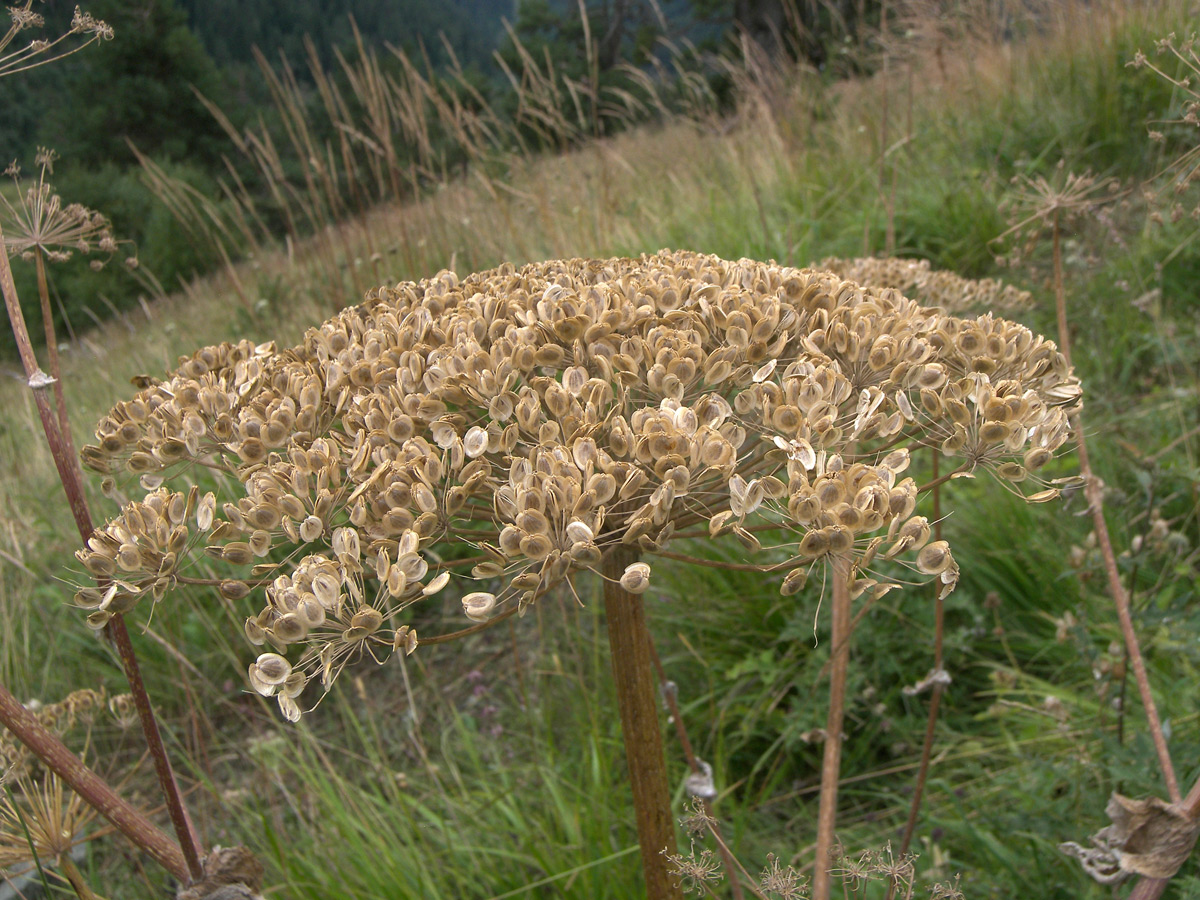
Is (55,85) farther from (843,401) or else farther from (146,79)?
(843,401)

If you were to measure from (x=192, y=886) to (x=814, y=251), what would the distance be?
5.07 meters

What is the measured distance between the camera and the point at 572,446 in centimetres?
112

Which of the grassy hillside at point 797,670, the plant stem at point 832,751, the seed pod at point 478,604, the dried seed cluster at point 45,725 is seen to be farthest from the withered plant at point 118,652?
the plant stem at point 832,751

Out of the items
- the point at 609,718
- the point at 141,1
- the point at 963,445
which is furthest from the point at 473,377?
the point at 141,1

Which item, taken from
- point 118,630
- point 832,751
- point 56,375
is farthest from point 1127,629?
point 56,375

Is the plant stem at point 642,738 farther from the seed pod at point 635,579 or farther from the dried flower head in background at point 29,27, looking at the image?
the dried flower head in background at point 29,27

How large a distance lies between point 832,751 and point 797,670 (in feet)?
4.91

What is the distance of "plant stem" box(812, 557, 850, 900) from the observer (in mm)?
1541

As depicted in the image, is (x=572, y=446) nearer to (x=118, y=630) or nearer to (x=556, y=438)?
(x=556, y=438)

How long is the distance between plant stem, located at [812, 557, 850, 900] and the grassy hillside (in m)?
0.08

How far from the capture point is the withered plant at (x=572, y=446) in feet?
3.42

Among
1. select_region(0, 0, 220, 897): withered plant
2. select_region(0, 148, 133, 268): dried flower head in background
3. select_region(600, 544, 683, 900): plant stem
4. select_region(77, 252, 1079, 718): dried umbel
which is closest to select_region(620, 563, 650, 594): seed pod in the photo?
select_region(77, 252, 1079, 718): dried umbel

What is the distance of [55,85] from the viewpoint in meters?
30.8

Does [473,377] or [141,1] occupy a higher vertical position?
[141,1]
